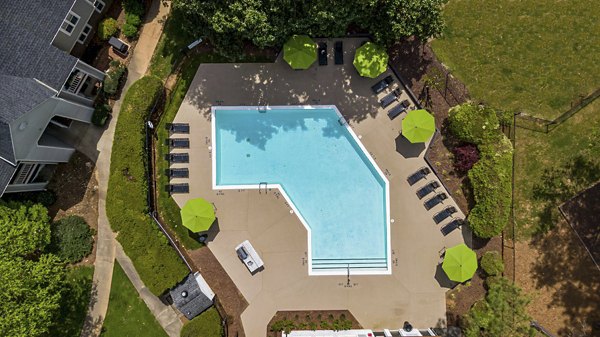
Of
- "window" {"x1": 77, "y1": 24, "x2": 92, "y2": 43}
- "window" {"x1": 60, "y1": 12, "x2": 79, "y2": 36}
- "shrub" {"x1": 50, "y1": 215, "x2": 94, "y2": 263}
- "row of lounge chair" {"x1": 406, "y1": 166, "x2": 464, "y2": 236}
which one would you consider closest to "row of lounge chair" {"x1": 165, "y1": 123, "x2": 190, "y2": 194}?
"shrub" {"x1": 50, "y1": 215, "x2": 94, "y2": 263}

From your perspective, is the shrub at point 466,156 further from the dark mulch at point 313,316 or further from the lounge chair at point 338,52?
the dark mulch at point 313,316

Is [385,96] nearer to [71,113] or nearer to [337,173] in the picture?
[337,173]

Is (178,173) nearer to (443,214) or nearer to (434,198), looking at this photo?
(434,198)

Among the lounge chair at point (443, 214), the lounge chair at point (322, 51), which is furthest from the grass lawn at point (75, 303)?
the lounge chair at point (443, 214)

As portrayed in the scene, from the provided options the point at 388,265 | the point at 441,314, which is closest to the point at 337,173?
the point at 388,265

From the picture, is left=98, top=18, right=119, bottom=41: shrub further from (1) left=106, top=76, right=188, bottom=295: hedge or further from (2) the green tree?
(2) the green tree
